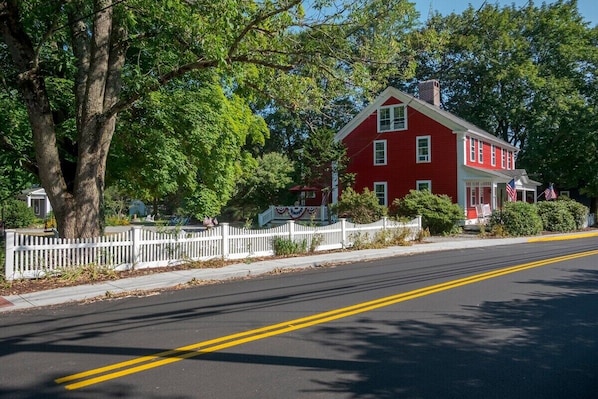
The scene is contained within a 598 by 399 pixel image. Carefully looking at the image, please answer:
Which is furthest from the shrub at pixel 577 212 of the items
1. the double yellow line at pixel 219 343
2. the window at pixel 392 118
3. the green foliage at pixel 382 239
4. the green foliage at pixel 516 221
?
the double yellow line at pixel 219 343

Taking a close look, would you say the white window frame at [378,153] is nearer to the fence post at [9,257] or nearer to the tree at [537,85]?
the tree at [537,85]

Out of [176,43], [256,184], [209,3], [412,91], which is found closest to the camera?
[209,3]

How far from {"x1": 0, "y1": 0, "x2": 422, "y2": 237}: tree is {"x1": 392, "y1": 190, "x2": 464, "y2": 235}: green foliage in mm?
12238

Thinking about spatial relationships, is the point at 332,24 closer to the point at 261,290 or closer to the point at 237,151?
the point at 261,290

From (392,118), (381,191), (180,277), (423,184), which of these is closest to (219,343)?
(180,277)

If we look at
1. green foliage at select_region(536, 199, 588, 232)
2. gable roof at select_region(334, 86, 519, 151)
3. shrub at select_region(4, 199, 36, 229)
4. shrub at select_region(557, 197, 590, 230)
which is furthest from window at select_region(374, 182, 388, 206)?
shrub at select_region(4, 199, 36, 229)

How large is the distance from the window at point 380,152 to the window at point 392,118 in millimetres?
924

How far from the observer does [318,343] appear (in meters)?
5.59

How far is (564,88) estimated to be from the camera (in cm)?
3984

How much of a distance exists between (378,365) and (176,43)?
9.56 metres

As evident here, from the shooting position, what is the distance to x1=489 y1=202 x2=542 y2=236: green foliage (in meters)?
24.5

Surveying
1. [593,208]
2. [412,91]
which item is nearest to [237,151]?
[593,208]

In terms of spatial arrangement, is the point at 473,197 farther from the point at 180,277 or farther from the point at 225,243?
the point at 180,277

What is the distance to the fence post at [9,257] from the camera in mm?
9789
